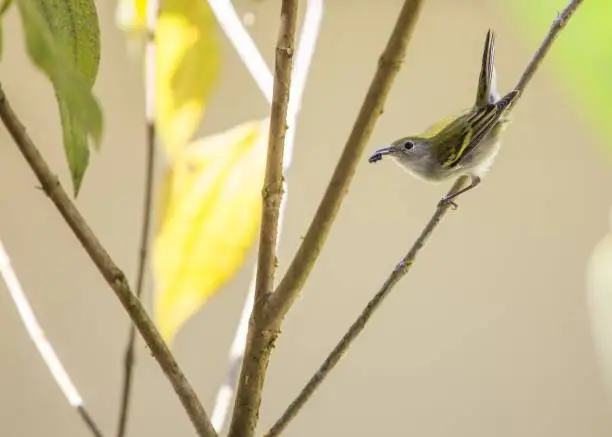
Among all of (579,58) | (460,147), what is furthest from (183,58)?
(579,58)

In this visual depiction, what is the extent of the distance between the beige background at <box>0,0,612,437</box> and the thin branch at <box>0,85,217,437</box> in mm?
481

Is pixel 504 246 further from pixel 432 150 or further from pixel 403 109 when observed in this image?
pixel 432 150

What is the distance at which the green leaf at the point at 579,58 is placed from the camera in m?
0.85

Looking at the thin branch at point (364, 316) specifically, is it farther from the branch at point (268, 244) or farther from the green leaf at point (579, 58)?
the green leaf at point (579, 58)

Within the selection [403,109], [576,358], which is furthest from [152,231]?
[576,358]

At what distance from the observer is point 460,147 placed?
23.2 inches

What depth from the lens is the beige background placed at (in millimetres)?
880

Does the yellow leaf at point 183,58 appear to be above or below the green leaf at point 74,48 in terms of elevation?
above

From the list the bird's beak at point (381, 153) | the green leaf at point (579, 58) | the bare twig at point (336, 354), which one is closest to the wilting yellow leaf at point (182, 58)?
the bird's beak at point (381, 153)

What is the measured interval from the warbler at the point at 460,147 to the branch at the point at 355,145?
23 centimetres

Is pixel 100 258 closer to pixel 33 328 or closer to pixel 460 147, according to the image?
pixel 460 147

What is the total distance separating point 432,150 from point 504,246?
33cm

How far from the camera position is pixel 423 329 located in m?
0.90

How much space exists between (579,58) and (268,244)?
596 millimetres
